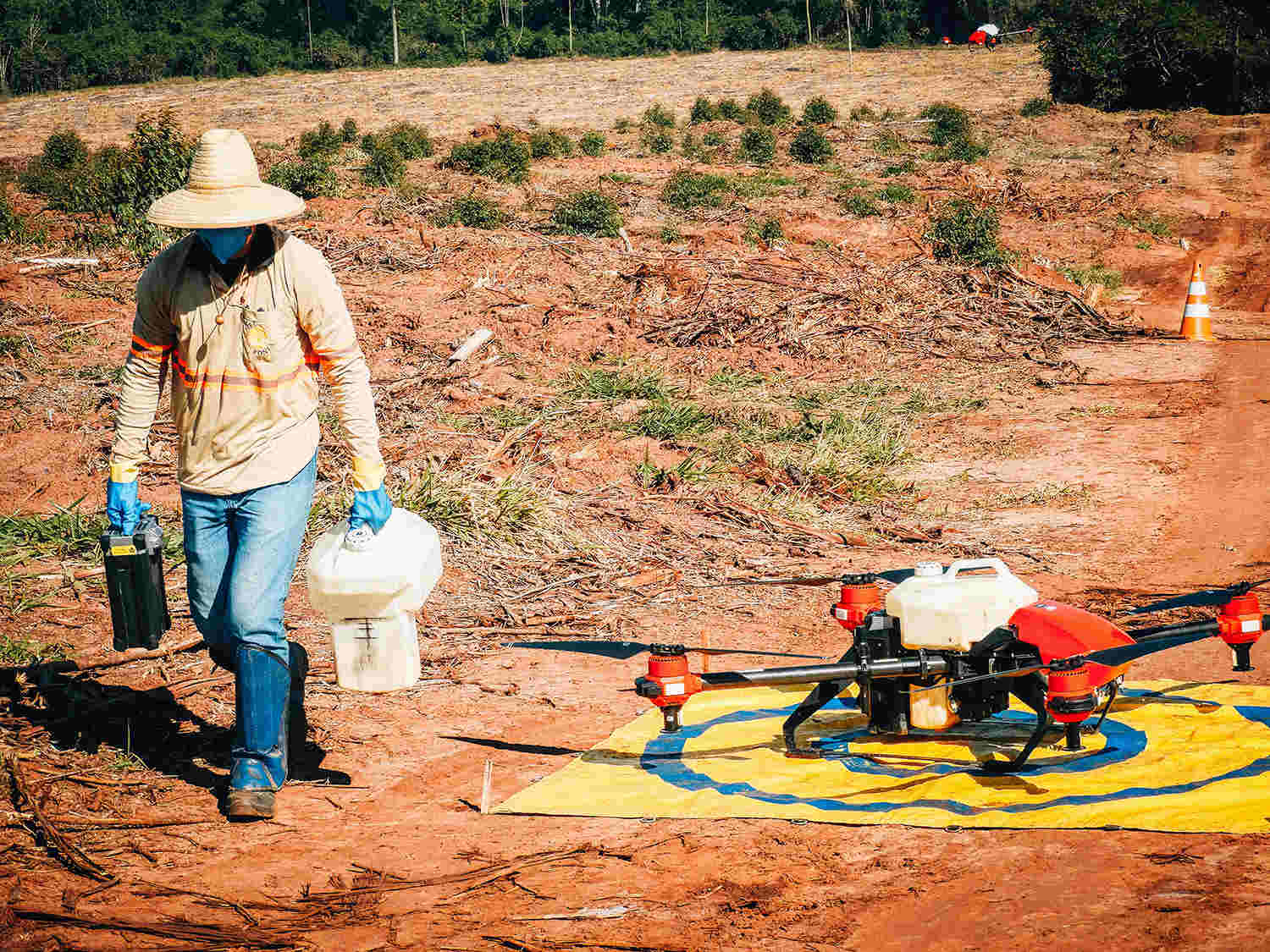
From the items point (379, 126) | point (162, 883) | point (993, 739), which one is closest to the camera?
point (162, 883)

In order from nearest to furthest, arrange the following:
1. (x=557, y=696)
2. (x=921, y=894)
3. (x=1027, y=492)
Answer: (x=921, y=894)
(x=557, y=696)
(x=1027, y=492)

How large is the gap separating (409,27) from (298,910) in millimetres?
61424

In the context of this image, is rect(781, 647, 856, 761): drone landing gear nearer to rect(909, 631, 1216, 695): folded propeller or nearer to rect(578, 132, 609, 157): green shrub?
rect(909, 631, 1216, 695): folded propeller

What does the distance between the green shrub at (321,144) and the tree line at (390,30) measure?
28.5 metres

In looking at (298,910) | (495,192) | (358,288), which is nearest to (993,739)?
(298,910)

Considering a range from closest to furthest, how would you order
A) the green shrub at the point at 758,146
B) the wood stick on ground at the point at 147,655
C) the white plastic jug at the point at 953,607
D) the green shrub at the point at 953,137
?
the white plastic jug at the point at 953,607 → the wood stick on ground at the point at 147,655 → the green shrub at the point at 758,146 → the green shrub at the point at 953,137

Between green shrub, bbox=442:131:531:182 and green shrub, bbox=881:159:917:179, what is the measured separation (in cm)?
665

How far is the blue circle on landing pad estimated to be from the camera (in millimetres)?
4133

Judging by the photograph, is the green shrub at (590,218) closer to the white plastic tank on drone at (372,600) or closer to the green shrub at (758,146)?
the green shrub at (758,146)

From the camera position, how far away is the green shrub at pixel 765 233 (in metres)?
17.4

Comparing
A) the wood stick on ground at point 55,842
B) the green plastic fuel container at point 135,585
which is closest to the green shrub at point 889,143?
the green plastic fuel container at point 135,585

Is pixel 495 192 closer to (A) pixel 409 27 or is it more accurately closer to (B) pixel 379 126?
(B) pixel 379 126

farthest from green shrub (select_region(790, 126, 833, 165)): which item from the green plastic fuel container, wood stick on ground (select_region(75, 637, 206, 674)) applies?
the green plastic fuel container

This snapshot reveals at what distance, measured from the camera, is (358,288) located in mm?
14195
